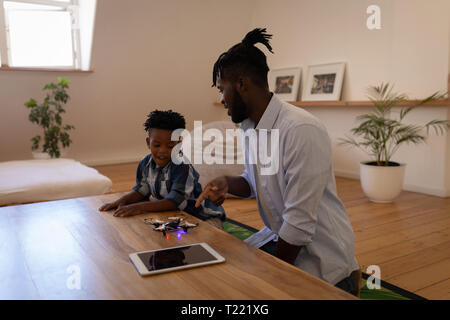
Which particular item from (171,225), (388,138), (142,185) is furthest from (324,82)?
(171,225)

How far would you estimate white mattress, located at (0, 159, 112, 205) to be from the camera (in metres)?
2.57

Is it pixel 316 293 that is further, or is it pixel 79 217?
pixel 79 217

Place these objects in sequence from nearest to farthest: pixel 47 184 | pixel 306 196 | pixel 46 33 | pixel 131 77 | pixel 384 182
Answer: pixel 306 196 < pixel 47 184 < pixel 384 182 < pixel 46 33 < pixel 131 77

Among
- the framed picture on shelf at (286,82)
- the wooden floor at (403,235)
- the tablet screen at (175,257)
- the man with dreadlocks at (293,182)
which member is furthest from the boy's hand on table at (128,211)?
the framed picture on shelf at (286,82)

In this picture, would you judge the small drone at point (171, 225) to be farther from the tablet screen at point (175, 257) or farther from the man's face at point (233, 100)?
the man's face at point (233, 100)

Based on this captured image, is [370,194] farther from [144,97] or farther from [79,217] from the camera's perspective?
[144,97]

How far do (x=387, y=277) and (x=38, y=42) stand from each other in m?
4.41

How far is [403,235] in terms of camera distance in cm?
251

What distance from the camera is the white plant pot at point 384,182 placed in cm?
325

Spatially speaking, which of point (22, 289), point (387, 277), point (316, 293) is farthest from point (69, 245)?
point (387, 277)

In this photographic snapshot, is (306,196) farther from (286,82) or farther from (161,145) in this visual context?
(286,82)

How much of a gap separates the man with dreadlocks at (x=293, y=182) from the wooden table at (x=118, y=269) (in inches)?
8.0

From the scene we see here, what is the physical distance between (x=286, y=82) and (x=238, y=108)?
12.4 ft

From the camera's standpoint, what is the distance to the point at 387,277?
1926 millimetres
